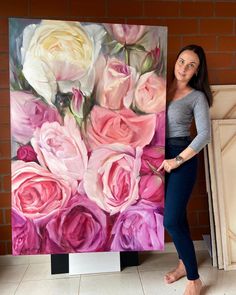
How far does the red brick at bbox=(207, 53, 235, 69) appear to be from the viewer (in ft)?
7.29

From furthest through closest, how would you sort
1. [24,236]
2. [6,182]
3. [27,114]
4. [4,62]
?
[6,182], [4,62], [24,236], [27,114]

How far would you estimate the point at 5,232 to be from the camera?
88.0 inches

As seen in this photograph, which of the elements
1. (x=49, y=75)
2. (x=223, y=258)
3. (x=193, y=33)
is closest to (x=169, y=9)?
(x=193, y=33)

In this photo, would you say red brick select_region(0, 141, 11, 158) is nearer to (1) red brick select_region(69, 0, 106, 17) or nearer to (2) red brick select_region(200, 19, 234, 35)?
(1) red brick select_region(69, 0, 106, 17)

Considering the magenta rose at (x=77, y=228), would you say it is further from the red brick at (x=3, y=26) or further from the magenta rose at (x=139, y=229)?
the red brick at (x=3, y=26)

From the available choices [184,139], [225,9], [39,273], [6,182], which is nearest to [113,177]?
[184,139]

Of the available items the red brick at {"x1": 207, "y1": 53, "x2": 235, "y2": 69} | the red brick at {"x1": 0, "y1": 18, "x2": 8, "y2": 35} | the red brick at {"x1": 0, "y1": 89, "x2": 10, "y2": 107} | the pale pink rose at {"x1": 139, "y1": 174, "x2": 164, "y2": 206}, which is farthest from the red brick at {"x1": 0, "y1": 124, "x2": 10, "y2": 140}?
the red brick at {"x1": 207, "y1": 53, "x2": 235, "y2": 69}

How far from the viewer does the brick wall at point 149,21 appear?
207 cm

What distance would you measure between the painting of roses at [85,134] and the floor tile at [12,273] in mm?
410

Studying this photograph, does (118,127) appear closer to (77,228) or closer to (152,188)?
(152,188)

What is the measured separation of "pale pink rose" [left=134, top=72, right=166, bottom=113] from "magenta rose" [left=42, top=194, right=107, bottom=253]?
0.68 metres

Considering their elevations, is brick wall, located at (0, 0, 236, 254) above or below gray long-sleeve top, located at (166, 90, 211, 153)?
above

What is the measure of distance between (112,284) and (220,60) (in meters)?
1.81

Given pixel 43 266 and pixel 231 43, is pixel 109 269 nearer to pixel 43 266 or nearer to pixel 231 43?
pixel 43 266
